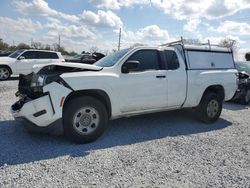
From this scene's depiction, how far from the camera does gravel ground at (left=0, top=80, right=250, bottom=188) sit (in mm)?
3523

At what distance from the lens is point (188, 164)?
4.09m

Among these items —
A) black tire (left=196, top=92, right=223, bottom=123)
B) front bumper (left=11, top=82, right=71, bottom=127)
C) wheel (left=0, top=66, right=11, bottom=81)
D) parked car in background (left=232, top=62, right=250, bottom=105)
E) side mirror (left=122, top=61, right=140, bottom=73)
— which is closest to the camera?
front bumper (left=11, top=82, right=71, bottom=127)

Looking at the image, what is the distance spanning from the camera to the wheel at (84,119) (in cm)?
459

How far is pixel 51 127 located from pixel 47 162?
71 centimetres

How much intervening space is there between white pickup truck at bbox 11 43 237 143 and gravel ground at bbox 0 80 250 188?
459 mm

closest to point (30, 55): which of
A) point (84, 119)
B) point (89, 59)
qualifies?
point (89, 59)

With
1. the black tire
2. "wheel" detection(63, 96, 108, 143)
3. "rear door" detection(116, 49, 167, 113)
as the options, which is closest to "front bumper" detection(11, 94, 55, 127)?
"wheel" detection(63, 96, 108, 143)

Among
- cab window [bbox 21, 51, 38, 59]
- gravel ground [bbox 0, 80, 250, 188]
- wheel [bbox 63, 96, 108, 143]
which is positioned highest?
cab window [bbox 21, 51, 38, 59]

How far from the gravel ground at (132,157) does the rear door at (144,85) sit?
65cm

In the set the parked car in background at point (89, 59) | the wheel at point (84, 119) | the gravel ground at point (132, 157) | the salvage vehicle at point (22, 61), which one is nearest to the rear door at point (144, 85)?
the wheel at point (84, 119)

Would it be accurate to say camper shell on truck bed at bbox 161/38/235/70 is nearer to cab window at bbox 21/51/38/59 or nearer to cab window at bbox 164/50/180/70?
cab window at bbox 164/50/180/70

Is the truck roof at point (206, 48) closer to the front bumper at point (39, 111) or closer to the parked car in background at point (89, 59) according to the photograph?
the front bumper at point (39, 111)

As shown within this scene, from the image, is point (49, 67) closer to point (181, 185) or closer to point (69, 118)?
point (69, 118)

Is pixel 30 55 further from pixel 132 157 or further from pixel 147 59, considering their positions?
pixel 132 157
